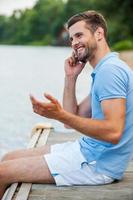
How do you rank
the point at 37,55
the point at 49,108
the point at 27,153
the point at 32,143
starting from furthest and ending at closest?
the point at 37,55, the point at 32,143, the point at 27,153, the point at 49,108

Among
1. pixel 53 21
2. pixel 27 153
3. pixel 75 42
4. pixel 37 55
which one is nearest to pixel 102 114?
pixel 75 42

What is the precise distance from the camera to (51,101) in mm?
3904

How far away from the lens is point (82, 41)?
446cm

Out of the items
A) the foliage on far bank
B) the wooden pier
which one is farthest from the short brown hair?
the foliage on far bank

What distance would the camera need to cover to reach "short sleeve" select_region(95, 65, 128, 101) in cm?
418

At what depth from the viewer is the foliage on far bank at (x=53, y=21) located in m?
58.9

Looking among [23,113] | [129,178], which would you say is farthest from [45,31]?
[129,178]

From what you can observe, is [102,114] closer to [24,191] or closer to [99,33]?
[99,33]

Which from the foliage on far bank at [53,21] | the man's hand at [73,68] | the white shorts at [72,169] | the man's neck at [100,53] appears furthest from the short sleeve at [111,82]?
the foliage on far bank at [53,21]

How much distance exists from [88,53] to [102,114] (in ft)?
1.51

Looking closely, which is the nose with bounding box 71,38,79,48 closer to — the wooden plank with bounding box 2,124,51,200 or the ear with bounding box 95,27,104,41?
the ear with bounding box 95,27,104,41

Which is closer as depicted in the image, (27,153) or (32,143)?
(27,153)

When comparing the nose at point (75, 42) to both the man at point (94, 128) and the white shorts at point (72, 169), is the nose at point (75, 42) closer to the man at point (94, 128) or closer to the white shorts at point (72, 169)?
the man at point (94, 128)

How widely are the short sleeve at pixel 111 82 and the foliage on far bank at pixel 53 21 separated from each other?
53.3m
